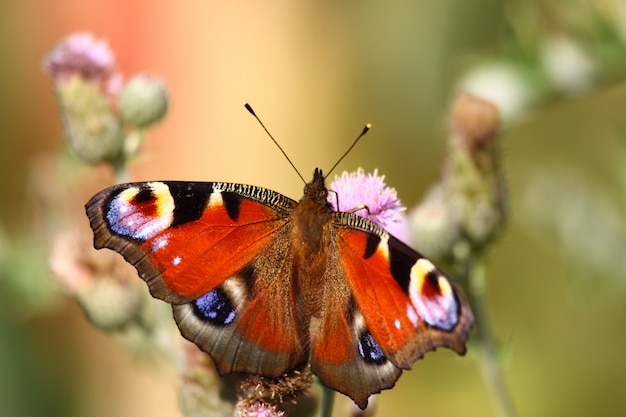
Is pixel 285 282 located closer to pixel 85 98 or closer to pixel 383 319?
pixel 383 319

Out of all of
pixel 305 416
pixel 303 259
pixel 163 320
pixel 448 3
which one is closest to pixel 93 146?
pixel 163 320

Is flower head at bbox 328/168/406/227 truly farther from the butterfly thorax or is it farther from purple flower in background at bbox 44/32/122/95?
purple flower in background at bbox 44/32/122/95

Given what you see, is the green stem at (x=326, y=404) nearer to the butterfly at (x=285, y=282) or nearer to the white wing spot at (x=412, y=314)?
the butterfly at (x=285, y=282)

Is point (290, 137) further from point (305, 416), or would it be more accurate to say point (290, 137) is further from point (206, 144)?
point (305, 416)

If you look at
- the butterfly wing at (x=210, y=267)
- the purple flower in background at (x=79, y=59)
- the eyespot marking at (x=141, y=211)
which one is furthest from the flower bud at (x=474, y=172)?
the purple flower in background at (x=79, y=59)

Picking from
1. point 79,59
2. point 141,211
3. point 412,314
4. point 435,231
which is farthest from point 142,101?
point 412,314

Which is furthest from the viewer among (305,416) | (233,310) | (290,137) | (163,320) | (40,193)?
(290,137)

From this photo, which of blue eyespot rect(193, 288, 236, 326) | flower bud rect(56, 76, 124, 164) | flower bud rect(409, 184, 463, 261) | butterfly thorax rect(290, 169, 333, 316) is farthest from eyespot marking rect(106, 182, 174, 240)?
flower bud rect(409, 184, 463, 261)
